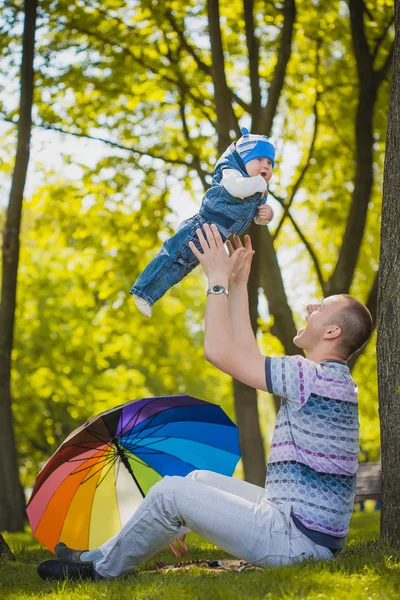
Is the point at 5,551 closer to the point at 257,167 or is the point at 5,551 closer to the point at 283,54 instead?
the point at 257,167

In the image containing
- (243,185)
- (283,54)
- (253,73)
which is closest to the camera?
(243,185)

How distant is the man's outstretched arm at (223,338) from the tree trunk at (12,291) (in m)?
6.11

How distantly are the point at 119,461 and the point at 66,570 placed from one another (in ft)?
4.25

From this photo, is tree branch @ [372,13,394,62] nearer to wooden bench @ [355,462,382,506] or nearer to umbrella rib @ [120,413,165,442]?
wooden bench @ [355,462,382,506]

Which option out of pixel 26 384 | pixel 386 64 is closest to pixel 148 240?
pixel 386 64


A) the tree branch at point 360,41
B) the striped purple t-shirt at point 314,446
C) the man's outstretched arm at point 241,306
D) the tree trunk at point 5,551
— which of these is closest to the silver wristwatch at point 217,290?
the man's outstretched arm at point 241,306

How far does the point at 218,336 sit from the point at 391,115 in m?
1.75

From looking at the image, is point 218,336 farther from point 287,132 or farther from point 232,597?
point 287,132

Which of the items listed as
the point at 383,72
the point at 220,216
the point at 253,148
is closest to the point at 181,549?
the point at 220,216

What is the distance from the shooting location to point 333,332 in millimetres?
4219

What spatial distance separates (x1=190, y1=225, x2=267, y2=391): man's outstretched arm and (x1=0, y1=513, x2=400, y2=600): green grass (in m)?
0.93

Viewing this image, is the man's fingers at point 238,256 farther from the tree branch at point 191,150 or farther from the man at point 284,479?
the tree branch at point 191,150

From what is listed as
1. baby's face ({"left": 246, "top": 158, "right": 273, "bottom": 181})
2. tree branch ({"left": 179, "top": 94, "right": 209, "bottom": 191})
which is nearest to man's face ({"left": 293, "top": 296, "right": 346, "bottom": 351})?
baby's face ({"left": 246, "top": 158, "right": 273, "bottom": 181})

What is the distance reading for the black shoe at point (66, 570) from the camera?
420 centimetres
